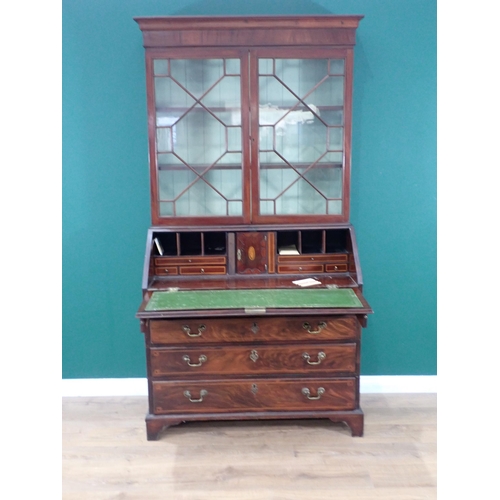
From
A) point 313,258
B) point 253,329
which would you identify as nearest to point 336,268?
point 313,258

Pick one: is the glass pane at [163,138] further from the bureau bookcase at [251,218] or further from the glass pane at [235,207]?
the glass pane at [235,207]

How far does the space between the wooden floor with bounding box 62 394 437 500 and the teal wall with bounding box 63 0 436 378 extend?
1.23 ft

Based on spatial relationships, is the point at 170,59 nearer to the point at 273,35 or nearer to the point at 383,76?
the point at 273,35

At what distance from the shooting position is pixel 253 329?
2.08 metres

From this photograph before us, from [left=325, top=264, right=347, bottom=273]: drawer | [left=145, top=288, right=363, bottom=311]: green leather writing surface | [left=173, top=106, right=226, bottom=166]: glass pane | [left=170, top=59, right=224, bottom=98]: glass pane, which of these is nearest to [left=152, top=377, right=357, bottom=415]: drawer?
[left=145, top=288, right=363, bottom=311]: green leather writing surface

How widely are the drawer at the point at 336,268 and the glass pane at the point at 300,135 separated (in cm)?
27

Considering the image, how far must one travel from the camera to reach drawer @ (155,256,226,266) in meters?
2.32

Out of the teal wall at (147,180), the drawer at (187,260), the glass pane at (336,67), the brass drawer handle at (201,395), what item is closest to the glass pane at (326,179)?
the teal wall at (147,180)

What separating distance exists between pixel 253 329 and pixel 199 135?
36.9 inches

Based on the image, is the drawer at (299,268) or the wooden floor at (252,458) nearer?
the wooden floor at (252,458)

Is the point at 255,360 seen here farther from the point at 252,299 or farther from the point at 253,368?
the point at 252,299

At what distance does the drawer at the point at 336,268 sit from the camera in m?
2.34

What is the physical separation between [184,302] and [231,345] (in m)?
0.28

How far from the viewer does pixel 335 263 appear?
234cm
